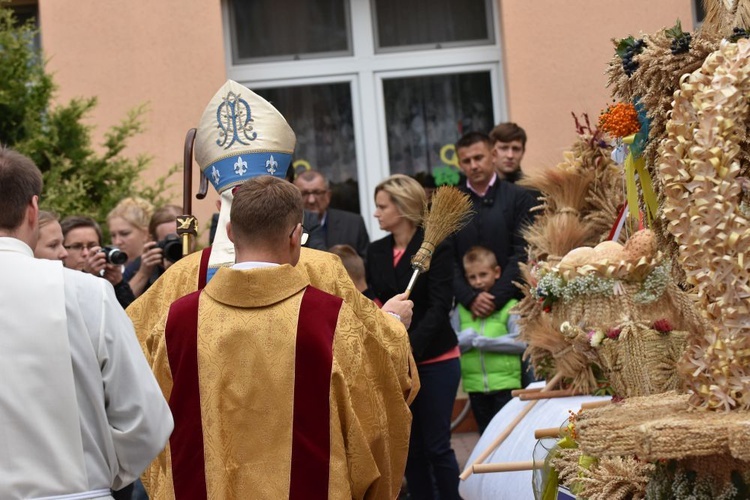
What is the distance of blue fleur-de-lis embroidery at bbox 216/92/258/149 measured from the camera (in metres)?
4.88

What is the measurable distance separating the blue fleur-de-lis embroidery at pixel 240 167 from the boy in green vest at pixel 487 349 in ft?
8.25

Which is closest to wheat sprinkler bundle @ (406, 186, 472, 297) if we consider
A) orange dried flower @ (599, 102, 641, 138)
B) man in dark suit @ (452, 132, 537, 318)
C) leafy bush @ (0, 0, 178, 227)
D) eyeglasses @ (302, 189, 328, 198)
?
orange dried flower @ (599, 102, 641, 138)

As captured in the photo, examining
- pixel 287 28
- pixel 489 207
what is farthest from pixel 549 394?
pixel 287 28

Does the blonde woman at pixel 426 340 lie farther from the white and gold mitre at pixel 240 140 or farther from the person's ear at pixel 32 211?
the person's ear at pixel 32 211

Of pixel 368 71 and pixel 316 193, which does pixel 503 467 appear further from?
pixel 368 71

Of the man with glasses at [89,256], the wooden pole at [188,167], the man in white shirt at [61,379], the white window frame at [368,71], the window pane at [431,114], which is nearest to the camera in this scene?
the man in white shirt at [61,379]

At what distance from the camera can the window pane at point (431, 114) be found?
1016 centimetres

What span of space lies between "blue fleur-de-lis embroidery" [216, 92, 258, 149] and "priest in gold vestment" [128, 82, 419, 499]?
0.10 meters

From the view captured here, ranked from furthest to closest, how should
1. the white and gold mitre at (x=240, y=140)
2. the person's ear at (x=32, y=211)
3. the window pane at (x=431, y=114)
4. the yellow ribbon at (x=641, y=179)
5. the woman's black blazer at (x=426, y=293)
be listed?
the window pane at (x=431, y=114)
the woman's black blazer at (x=426, y=293)
the white and gold mitre at (x=240, y=140)
the yellow ribbon at (x=641, y=179)
the person's ear at (x=32, y=211)

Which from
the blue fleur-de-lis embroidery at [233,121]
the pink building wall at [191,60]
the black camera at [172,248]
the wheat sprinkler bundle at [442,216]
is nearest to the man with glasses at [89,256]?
the black camera at [172,248]

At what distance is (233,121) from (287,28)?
5356mm

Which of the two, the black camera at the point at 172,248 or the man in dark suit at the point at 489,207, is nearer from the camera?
the black camera at the point at 172,248

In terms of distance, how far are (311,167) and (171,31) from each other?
5.01ft

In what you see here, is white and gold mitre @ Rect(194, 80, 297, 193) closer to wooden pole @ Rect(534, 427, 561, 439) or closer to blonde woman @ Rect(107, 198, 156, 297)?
wooden pole @ Rect(534, 427, 561, 439)
